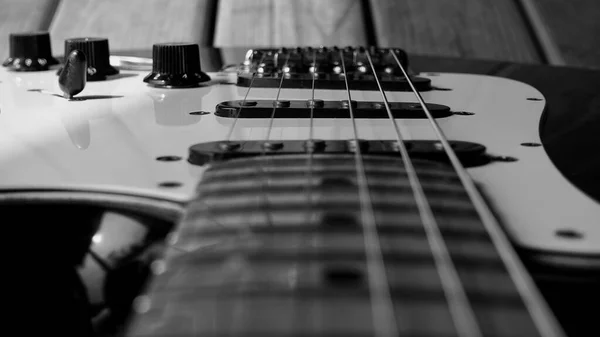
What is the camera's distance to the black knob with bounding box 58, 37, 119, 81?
41.5 inches

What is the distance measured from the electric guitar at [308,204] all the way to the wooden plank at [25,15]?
0.91 metres

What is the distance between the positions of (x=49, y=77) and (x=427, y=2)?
954 mm

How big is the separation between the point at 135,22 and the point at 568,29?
1.02m

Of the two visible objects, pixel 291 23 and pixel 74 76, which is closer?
pixel 74 76

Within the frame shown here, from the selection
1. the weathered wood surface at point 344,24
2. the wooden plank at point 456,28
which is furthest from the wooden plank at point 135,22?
the wooden plank at point 456,28

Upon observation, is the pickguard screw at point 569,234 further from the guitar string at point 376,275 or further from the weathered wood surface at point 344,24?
the weathered wood surface at point 344,24

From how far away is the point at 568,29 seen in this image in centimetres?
164

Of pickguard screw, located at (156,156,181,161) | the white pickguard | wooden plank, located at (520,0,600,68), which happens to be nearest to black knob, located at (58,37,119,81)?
the white pickguard

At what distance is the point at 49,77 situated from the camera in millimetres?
1093

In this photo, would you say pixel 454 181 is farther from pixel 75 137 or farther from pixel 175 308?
pixel 75 137

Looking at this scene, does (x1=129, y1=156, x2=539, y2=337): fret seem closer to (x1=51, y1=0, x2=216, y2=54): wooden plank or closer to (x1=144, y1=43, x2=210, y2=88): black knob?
(x1=144, y1=43, x2=210, y2=88): black knob

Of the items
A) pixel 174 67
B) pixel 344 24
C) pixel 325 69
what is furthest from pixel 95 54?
pixel 344 24

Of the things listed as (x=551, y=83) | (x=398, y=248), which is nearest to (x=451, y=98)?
(x=551, y=83)

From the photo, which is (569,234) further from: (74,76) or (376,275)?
(74,76)
